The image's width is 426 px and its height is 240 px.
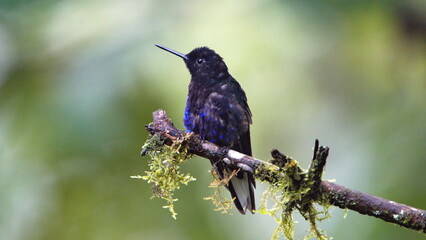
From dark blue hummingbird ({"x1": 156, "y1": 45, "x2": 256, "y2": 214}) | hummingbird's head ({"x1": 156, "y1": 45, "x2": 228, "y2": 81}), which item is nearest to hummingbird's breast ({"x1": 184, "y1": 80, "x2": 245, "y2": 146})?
dark blue hummingbird ({"x1": 156, "y1": 45, "x2": 256, "y2": 214})

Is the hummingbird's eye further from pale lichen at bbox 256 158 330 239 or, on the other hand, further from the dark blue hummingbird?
pale lichen at bbox 256 158 330 239

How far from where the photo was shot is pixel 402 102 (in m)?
4.30

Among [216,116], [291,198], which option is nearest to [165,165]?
[216,116]

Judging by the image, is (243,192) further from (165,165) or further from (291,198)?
(291,198)

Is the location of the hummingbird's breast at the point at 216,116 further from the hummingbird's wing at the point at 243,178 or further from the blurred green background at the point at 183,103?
the blurred green background at the point at 183,103

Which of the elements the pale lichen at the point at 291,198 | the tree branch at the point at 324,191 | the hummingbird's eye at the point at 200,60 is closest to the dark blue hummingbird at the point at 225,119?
the hummingbird's eye at the point at 200,60

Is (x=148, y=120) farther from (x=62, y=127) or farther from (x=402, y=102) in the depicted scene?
(x=402, y=102)

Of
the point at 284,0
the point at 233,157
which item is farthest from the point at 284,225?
the point at 284,0

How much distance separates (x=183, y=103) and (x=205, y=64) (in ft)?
1.15

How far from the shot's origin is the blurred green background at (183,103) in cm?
410

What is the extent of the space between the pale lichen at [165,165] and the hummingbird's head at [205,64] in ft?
2.99

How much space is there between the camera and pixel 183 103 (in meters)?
4.43

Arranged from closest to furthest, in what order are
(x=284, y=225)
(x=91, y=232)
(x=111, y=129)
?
1. (x=284, y=225)
2. (x=111, y=129)
3. (x=91, y=232)

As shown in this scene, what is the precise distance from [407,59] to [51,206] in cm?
292
